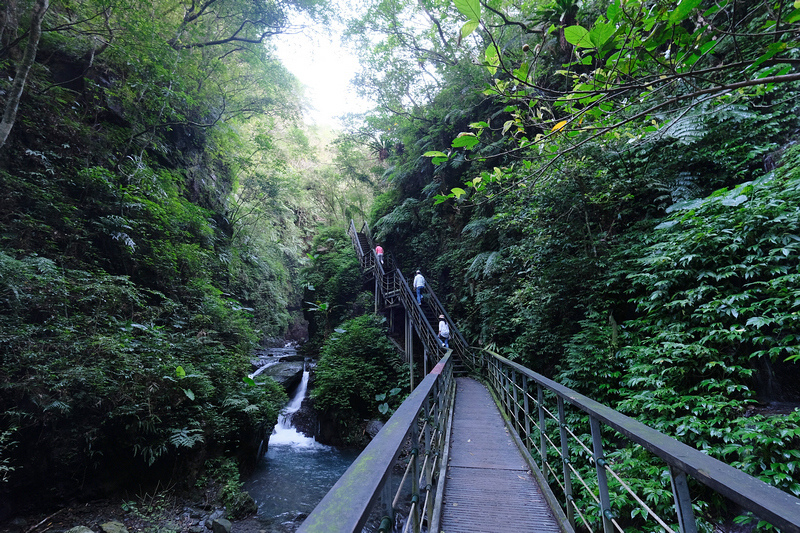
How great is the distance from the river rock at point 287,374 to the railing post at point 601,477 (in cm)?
1122

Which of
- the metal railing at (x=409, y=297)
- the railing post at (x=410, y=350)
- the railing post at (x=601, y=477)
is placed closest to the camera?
the railing post at (x=601, y=477)

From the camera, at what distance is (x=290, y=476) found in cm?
773

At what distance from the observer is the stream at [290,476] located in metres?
6.19

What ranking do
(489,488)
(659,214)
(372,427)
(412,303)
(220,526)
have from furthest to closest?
(412,303)
(372,427)
(659,214)
(220,526)
(489,488)

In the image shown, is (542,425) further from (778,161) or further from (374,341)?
(374,341)

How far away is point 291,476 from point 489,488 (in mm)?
6871

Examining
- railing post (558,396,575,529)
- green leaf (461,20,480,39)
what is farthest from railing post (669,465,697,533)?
green leaf (461,20,480,39)

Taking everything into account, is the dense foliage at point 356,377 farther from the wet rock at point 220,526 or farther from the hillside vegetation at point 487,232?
the wet rock at point 220,526

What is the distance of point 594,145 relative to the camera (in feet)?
17.6

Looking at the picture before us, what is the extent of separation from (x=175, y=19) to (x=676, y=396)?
15.8 metres

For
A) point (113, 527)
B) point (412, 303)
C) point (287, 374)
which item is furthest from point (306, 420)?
point (113, 527)

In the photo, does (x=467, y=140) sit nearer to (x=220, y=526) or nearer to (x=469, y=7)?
(x=469, y=7)

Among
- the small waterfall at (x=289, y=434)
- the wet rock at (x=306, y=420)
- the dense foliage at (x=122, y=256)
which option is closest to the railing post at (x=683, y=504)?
the dense foliage at (x=122, y=256)

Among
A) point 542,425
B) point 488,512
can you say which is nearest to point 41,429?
point 488,512
